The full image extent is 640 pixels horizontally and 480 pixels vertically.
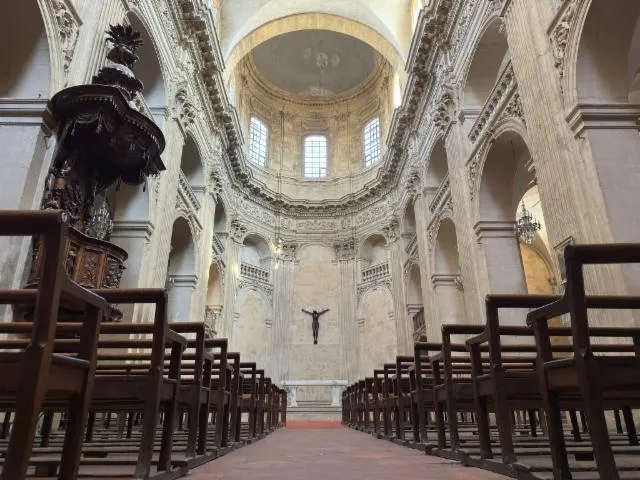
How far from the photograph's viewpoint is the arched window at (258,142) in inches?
851

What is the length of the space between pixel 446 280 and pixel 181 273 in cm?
752

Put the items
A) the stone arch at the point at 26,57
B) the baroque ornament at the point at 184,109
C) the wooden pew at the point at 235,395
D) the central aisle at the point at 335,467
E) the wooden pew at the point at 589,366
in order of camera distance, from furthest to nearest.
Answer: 1. the baroque ornament at the point at 184,109
2. the stone arch at the point at 26,57
3. the wooden pew at the point at 235,395
4. the central aisle at the point at 335,467
5. the wooden pew at the point at 589,366

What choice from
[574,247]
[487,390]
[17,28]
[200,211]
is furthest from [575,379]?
[200,211]

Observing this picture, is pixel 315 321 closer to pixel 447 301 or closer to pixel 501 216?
pixel 447 301

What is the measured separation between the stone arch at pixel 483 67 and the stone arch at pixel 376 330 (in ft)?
31.8

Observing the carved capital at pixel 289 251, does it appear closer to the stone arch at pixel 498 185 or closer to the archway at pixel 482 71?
the archway at pixel 482 71

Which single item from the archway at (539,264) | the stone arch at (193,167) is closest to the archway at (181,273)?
the stone arch at (193,167)

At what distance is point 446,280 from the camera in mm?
13648

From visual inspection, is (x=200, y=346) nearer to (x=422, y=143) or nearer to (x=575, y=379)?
(x=575, y=379)

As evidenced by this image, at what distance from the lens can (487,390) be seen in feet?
10.2

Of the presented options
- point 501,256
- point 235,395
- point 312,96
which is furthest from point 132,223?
point 312,96

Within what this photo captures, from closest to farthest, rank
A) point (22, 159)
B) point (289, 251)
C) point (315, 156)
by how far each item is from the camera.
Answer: point (22, 159)
point (289, 251)
point (315, 156)

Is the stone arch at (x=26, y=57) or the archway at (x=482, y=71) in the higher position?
the archway at (x=482, y=71)

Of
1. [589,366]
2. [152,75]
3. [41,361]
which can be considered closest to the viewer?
[41,361]
